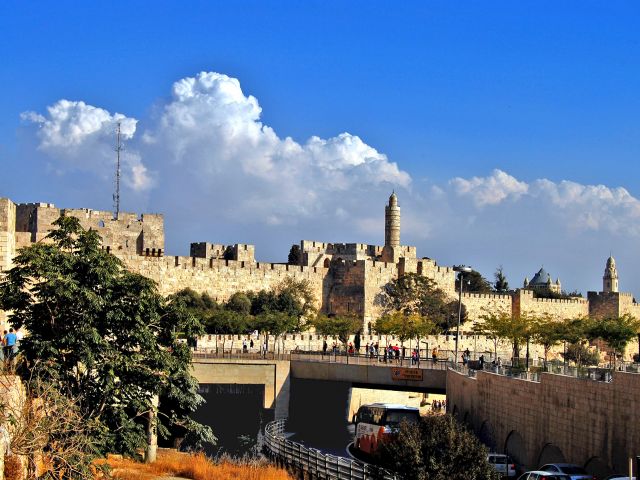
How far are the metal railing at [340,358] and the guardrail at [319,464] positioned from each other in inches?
399

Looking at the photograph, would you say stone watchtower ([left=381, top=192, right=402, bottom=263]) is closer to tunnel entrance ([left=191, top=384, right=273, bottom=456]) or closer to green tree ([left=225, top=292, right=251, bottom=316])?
green tree ([left=225, top=292, right=251, bottom=316])

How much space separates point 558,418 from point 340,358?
628 inches

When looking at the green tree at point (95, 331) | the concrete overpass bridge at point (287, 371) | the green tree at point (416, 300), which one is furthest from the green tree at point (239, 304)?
the green tree at point (95, 331)

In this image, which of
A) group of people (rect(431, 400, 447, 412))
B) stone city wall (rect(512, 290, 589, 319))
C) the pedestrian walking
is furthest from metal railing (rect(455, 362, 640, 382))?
stone city wall (rect(512, 290, 589, 319))

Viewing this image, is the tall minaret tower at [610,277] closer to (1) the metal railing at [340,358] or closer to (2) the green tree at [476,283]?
(2) the green tree at [476,283]

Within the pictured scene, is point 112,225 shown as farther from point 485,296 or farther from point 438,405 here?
point 485,296

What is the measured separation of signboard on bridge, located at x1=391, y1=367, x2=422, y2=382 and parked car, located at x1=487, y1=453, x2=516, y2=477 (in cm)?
888

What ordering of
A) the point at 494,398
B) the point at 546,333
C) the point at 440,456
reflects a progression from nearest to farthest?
the point at 440,456 → the point at 494,398 → the point at 546,333

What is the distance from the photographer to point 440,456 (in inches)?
743

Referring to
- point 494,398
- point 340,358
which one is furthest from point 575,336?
point 494,398

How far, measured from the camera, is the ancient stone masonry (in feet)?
163

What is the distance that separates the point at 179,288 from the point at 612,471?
34235mm

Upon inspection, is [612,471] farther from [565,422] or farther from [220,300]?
[220,300]

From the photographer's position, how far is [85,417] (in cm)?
1842
